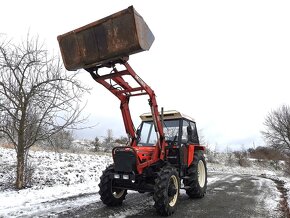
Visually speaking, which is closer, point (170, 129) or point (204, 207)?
point (204, 207)

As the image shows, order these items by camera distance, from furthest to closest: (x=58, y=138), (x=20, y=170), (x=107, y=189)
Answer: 1. (x=58, y=138)
2. (x=20, y=170)
3. (x=107, y=189)

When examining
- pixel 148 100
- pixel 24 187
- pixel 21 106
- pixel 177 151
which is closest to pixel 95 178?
pixel 24 187

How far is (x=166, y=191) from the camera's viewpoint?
23.4 ft

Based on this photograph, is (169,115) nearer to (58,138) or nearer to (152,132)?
(152,132)

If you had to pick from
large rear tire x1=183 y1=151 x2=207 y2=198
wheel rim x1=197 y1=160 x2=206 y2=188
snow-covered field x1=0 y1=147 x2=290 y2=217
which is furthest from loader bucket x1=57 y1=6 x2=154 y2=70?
wheel rim x1=197 y1=160 x2=206 y2=188

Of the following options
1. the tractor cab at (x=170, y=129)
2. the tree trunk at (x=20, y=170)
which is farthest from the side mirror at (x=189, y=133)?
the tree trunk at (x=20, y=170)

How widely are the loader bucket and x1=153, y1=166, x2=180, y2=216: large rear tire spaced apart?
279 centimetres

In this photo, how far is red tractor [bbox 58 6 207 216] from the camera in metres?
6.84

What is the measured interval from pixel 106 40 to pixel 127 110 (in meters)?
1.96

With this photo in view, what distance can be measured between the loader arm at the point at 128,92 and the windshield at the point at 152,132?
0.77m

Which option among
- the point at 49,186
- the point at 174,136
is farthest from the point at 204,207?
the point at 49,186

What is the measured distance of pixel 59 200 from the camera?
8570 millimetres

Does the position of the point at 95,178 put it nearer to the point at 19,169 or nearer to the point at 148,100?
the point at 19,169

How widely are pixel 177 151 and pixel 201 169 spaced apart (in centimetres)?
197
